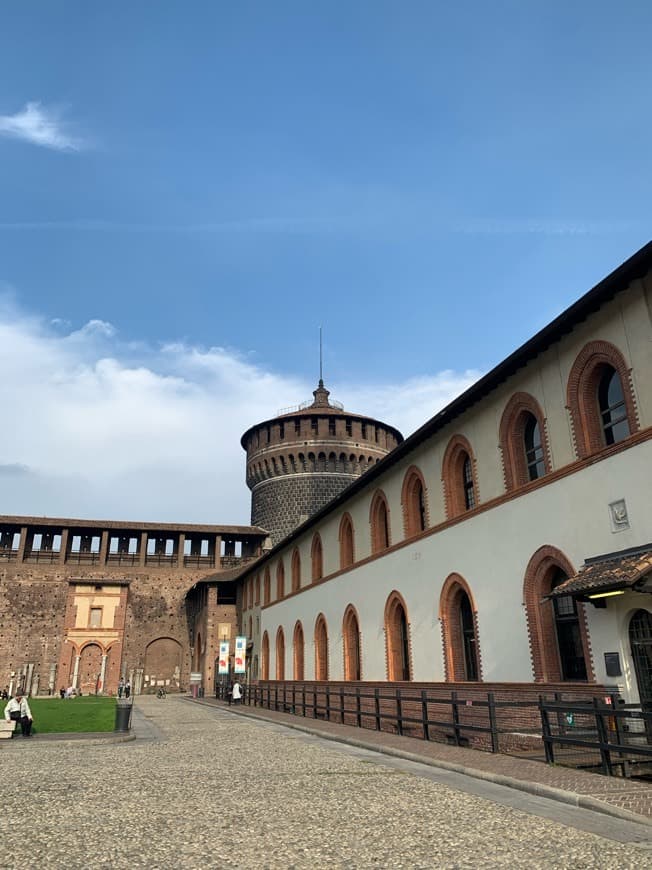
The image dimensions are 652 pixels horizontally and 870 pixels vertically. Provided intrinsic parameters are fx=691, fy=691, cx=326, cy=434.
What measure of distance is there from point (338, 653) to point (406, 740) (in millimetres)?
10921

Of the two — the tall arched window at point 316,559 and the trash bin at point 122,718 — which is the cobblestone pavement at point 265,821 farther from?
the tall arched window at point 316,559

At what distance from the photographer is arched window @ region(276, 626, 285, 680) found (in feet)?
109

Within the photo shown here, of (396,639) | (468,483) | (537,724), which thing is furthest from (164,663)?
(537,724)

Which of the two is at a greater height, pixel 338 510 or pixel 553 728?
pixel 338 510

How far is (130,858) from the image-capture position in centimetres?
545

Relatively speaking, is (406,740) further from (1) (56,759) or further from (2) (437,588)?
(1) (56,759)

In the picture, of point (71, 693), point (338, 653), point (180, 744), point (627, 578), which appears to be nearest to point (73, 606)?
point (71, 693)

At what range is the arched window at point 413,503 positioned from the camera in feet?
64.9

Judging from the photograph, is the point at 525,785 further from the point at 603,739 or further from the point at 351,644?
the point at 351,644

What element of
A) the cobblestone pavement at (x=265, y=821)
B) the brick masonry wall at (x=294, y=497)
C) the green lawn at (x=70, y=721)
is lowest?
the cobblestone pavement at (x=265, y=821)

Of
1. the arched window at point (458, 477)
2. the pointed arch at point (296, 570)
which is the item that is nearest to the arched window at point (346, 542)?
the pointed arch at point (296, 570)

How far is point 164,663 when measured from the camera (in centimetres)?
4922

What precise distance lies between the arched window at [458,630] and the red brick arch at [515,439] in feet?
9.95

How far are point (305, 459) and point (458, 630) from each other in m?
31.8
